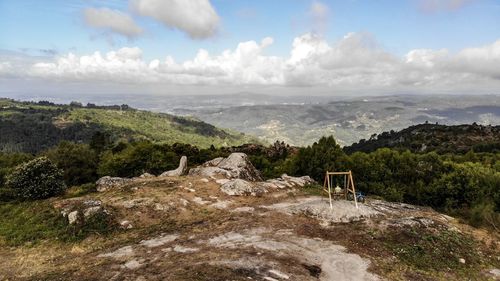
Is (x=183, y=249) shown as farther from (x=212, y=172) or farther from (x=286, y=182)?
(x=286, y=182)

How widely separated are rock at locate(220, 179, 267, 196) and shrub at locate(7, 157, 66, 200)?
1950cm

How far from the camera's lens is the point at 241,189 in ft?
132

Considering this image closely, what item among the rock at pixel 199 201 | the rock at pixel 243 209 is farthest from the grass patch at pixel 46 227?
the rock at pixel 243 209

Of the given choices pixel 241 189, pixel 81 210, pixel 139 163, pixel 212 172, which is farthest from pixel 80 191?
pixel 139 163

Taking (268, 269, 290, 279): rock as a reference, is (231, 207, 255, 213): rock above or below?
below

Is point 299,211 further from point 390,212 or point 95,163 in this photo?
point 95,163

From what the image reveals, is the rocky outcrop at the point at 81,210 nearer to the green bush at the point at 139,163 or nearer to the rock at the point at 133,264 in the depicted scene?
the rock at the point at 133,264

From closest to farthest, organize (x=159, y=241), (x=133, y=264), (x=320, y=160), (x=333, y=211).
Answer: (x=133, y=264) < (x=159, y=241) < (x=333, y=211) < (x=320, y=160)

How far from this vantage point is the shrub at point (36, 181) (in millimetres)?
39344

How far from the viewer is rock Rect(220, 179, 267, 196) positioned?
40.0 meters

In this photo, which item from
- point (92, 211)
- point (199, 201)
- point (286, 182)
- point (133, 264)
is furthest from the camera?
point (286, 182)

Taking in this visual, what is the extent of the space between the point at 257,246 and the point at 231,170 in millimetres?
23647

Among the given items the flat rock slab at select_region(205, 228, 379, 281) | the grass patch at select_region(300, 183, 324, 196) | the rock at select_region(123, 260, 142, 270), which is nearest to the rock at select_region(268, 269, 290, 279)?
the flat rock slab at select_region(205, 228, 379, 281)

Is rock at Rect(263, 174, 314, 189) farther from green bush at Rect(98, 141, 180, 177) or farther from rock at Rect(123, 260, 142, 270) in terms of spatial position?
green bush at Rect(98, 141, 180, 177)
